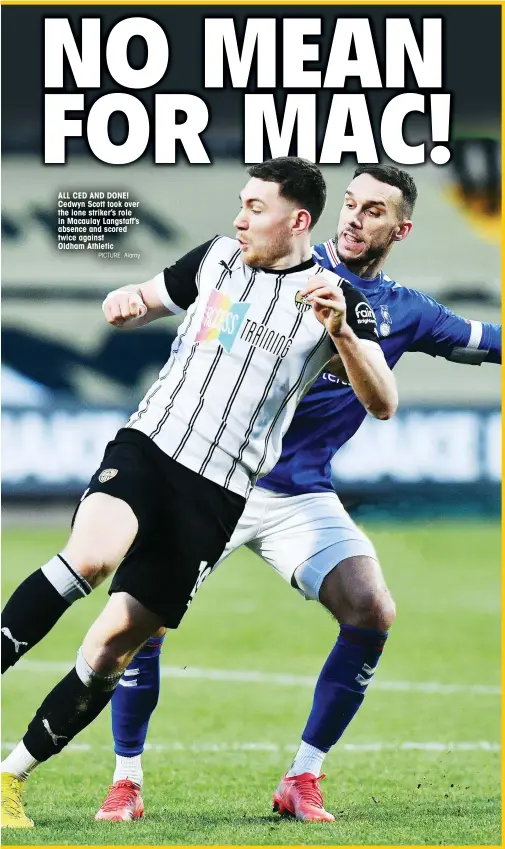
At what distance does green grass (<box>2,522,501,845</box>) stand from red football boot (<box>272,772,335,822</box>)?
7cm

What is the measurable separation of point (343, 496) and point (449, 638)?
6725 millimetres

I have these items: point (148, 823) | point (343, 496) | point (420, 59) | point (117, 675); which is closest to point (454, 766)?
point (148, 823)

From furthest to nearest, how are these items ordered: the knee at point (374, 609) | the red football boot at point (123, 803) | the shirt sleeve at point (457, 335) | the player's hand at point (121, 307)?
the shirt sleeve at point (457, 335), the knee at point (374, 609), the red football boot at point (123, 803), the player's hand at point (121, 307)

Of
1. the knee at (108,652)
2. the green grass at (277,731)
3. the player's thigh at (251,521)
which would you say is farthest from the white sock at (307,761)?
the knee at (108,652)

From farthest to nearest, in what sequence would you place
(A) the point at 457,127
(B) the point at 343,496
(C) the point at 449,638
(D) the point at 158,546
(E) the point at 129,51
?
1. (A) the point at 457,127
2. (B) the point at 343,496
3. (C) the point at 449,638
4. (E) the point at 129,51
5. (D) the point at 158,546

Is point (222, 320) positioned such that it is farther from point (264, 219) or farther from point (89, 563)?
point (89, 563)

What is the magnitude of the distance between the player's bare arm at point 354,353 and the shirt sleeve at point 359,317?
0.05 meters

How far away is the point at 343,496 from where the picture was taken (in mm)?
16703

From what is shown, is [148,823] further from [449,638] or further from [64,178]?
[64,178]

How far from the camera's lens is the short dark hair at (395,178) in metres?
5.07

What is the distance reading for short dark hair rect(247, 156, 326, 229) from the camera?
4273 mm

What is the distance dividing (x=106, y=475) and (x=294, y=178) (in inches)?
47.8

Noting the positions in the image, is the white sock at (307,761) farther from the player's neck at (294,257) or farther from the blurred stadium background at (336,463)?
the blurred stadium background at (336,463)

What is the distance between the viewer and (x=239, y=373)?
4215 millimetres
